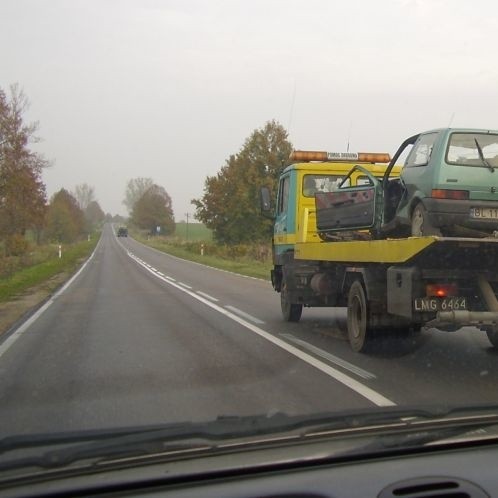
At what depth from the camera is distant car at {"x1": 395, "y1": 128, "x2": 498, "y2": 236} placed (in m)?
7.10

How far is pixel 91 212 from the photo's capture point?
527 ft

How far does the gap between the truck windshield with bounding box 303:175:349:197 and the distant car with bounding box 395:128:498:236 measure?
159 inches

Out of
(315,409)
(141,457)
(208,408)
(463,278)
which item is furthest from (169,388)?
(141,457)

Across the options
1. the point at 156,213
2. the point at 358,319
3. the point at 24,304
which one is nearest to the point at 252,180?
the point at 24,304

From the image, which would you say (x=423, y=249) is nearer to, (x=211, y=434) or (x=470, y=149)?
(x=470, y=149)

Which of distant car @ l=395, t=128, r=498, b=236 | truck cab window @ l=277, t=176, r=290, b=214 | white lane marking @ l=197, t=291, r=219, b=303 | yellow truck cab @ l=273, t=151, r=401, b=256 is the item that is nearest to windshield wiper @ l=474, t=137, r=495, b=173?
distant car @ l=395, t=128, r=498, b=236

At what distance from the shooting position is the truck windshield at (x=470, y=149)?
7270mm

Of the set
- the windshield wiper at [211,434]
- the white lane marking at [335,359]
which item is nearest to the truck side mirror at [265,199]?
the white lane marking at [335,359]

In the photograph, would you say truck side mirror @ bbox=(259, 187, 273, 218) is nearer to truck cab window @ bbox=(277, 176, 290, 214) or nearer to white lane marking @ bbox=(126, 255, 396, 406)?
truck cab window @ bbox=(277, 176, 290, 214)

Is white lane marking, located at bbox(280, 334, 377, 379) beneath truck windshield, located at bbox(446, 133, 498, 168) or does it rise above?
beneath

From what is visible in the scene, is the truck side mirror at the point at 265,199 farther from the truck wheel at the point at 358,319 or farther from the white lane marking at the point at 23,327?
the white lane marking at the point at 23,327

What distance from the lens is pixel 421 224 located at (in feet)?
24.5

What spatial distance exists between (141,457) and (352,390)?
4032 mm

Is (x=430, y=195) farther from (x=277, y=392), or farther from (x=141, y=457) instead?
(x=141, y=457)
